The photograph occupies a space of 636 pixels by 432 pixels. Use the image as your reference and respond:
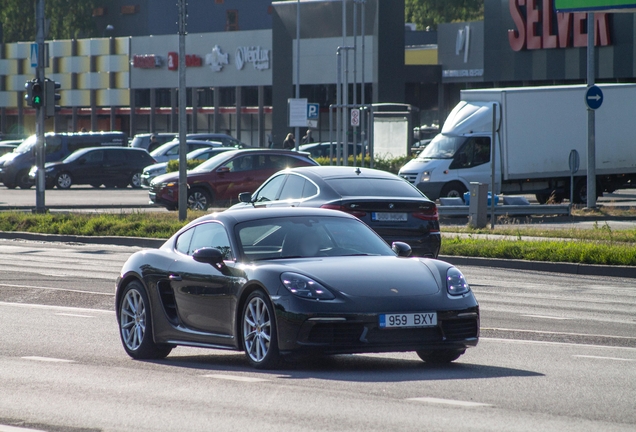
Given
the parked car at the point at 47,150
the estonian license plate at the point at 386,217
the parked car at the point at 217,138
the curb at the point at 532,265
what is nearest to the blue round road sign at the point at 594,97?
the curb at the point at 532,265

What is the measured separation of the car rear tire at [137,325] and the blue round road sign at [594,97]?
20.7 m

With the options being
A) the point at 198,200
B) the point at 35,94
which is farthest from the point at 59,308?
the point at 198,200

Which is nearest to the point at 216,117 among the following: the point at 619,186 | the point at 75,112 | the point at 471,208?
the point at 75,112

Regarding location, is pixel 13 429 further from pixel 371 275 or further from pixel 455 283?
pixel 455 283

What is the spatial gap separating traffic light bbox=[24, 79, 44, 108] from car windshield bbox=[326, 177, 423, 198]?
1402cm

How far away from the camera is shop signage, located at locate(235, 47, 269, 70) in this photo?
6788 cm

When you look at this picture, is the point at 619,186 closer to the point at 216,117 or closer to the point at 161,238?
the point at 161,238

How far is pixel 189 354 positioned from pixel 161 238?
1294cm

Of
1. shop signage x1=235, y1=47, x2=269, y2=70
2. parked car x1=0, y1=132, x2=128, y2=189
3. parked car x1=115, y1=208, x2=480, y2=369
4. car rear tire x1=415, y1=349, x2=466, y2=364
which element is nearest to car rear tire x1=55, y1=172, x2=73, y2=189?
parked car x1=0, y1=132, x2=128, y2=189

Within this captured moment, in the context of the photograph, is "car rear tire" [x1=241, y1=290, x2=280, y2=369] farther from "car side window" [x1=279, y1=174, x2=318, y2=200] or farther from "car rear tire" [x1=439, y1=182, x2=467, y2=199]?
"car rear tire" [x1=439, y1=182, x2=467, y2=199]

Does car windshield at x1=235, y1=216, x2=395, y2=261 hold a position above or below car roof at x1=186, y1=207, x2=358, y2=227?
below

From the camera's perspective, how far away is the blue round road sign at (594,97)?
95.0 feet

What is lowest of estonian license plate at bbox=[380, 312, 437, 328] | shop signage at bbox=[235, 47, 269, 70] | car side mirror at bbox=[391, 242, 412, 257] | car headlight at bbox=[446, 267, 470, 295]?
estonian license plate at bbox=[380, 312, 437, 328]

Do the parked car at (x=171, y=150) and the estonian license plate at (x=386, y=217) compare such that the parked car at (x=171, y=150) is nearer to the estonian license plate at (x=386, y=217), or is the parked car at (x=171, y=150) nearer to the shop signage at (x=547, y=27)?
the shop signage at (x=547, y=27)
